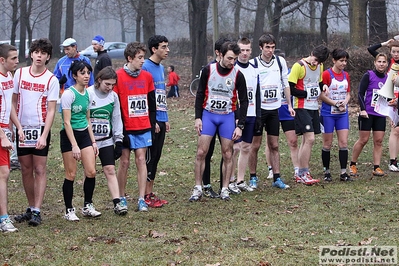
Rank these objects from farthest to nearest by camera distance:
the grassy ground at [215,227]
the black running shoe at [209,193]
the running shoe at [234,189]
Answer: the running shoe at [234,189]
the black running shoe at [209,193]
the grassy ground at [215,227]

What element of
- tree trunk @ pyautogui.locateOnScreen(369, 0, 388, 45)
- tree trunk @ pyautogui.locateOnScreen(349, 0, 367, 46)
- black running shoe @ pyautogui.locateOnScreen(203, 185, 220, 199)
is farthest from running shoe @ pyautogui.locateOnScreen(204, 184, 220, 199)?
tree trunk @ pyautogui.locateOnScreen(369, 0, 388, 45)

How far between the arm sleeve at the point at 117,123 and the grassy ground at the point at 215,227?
1.00m

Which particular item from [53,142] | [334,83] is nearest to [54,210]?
[334,83]

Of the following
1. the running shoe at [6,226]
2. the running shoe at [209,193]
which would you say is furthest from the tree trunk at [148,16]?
the running shoe at [6,226]

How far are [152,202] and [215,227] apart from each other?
1.70 m

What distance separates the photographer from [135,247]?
7.12 meters

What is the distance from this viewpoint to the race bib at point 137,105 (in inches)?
353

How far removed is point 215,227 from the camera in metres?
8.00

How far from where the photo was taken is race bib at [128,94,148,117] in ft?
29.4

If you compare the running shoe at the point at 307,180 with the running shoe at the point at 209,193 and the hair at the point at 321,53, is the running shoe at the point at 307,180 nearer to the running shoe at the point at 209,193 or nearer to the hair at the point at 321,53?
the running shoe at the point at 209,193

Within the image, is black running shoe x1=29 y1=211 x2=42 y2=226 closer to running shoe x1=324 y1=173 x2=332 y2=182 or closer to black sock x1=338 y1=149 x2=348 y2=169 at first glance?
A: running shoe x1=324 y1=173 x2=332 y2=182

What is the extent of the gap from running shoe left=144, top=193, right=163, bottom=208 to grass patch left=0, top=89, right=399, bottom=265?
0.15 metres

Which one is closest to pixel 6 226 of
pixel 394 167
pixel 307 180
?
pixel 307 180

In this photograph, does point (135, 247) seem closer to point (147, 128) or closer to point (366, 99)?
point (147, 128)
